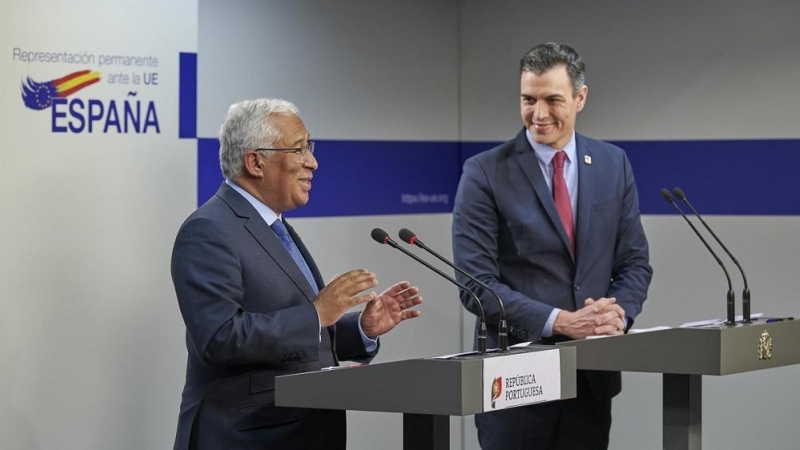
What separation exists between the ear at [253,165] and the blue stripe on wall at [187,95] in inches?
40.9

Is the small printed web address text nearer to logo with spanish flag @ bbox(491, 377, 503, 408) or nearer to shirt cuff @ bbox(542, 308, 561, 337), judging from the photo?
shirt cuff @ bbox(542, 308, 561, 337)

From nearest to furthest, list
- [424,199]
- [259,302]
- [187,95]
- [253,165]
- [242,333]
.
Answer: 1. [242,333]
2. [259,302]
3. [253,165]
4. [187,95]
5. [424,199]

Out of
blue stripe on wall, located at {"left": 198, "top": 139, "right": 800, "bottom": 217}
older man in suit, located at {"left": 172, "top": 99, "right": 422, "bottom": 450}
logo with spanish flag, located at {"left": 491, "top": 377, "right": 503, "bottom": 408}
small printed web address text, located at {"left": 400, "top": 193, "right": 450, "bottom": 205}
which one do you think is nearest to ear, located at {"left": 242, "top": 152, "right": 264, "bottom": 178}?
older man in suit, located at {"left": 172, "top": 99, "right": 422, "bottom": 450}

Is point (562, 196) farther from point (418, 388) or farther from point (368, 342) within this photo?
point (418, 388)

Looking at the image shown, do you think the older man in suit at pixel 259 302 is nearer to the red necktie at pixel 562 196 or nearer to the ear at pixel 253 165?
the ear at pixel 253 165

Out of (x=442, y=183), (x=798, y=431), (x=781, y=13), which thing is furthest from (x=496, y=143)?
(x=798, y=431)

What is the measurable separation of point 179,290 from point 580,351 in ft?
3.80

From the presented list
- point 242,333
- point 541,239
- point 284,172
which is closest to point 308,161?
point 284,172

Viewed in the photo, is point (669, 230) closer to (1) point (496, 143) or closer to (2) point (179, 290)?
(1) point (496, 143)

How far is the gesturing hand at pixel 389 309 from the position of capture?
375cm

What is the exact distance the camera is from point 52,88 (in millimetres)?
4367

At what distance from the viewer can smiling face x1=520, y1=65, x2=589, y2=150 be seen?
4.46 metres

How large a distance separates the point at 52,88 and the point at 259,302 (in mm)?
1299

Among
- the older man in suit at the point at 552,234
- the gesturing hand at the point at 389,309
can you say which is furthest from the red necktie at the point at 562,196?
the gesturing hand at the point at 389,309
